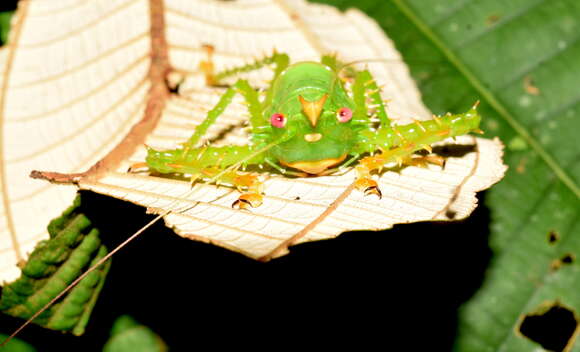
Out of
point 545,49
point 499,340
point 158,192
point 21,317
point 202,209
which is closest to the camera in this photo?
point 202,209

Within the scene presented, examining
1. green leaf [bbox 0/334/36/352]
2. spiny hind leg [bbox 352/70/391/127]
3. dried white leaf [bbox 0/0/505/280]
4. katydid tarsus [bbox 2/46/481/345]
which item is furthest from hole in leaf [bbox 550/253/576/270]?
green leaf [bbox 0/334/36/352]

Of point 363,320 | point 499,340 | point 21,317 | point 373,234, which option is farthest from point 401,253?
point 21,317

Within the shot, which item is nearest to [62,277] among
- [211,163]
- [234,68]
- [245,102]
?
[211,163]

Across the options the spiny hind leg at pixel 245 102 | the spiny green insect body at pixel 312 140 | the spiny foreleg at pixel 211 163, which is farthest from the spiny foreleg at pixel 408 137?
the spiny hind leg at pixel 245 102

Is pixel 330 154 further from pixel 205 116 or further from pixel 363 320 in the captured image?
pixel 363 320

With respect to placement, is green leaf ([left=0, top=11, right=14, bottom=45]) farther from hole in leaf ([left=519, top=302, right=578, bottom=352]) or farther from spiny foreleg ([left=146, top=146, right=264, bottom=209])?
hole in leaf ([left=519, top=302, right=578, bottom=352])

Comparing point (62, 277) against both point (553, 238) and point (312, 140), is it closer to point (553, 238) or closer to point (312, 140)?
point (312, 140)

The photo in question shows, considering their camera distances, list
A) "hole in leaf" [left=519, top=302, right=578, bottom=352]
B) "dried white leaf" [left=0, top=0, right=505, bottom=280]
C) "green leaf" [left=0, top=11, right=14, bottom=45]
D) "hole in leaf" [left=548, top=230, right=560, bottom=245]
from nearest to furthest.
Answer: "dried white leaf" [left=0, top=0, right=505, bottom=280], "hole in leaf" [left=519, top=302, right=578, bottom=352], "hole in leaf" [left=548, top=230, right=560, bottom=245], "green leaf" [left=0, top=11, right=14, bottom=45]
